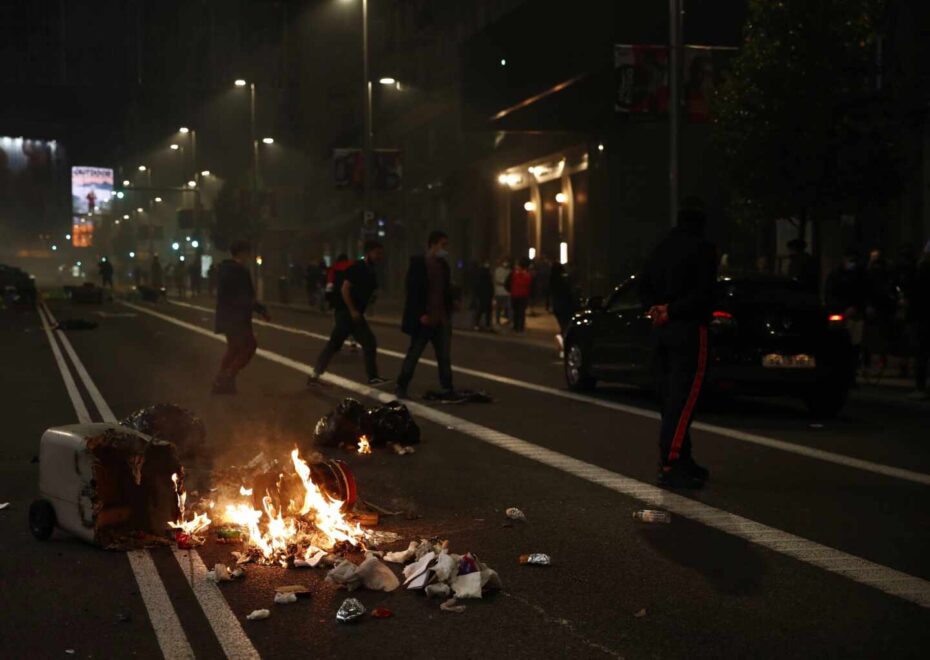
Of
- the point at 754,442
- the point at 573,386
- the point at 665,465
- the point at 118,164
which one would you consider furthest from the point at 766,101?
Answer: the point at 118,164

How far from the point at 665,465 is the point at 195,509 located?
3156 mm

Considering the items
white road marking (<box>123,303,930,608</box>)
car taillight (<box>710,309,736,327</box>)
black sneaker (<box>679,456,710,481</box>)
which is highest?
car taillight (<box>710,309,736,327</box>)

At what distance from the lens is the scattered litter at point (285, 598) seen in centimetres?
633

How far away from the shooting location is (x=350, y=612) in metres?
6.04

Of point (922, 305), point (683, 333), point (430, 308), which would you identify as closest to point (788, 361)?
point (922, 305)

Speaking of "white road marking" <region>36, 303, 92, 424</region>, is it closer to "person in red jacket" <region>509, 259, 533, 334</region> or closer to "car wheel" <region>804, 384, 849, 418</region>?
"car wheel" <region>804, 384, 849, 418</region>

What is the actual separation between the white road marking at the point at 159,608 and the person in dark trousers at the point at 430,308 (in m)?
8.58

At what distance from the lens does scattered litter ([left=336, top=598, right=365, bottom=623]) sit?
6.00m

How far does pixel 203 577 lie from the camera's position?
6840 millimetres

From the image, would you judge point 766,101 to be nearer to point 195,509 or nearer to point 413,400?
point 413,400

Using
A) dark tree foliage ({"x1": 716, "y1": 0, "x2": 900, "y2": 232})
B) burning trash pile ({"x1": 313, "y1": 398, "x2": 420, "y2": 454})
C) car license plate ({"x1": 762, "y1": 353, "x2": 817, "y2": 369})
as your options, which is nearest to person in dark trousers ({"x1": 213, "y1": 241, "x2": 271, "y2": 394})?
burning trash pile ({"x1": 313, "y1": 398, "x2": 420, "y2": 454})

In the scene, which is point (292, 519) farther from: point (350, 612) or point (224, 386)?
point (224, 386)

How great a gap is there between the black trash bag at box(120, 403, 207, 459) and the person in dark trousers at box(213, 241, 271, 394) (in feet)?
18.8

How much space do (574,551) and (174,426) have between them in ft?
15.1
